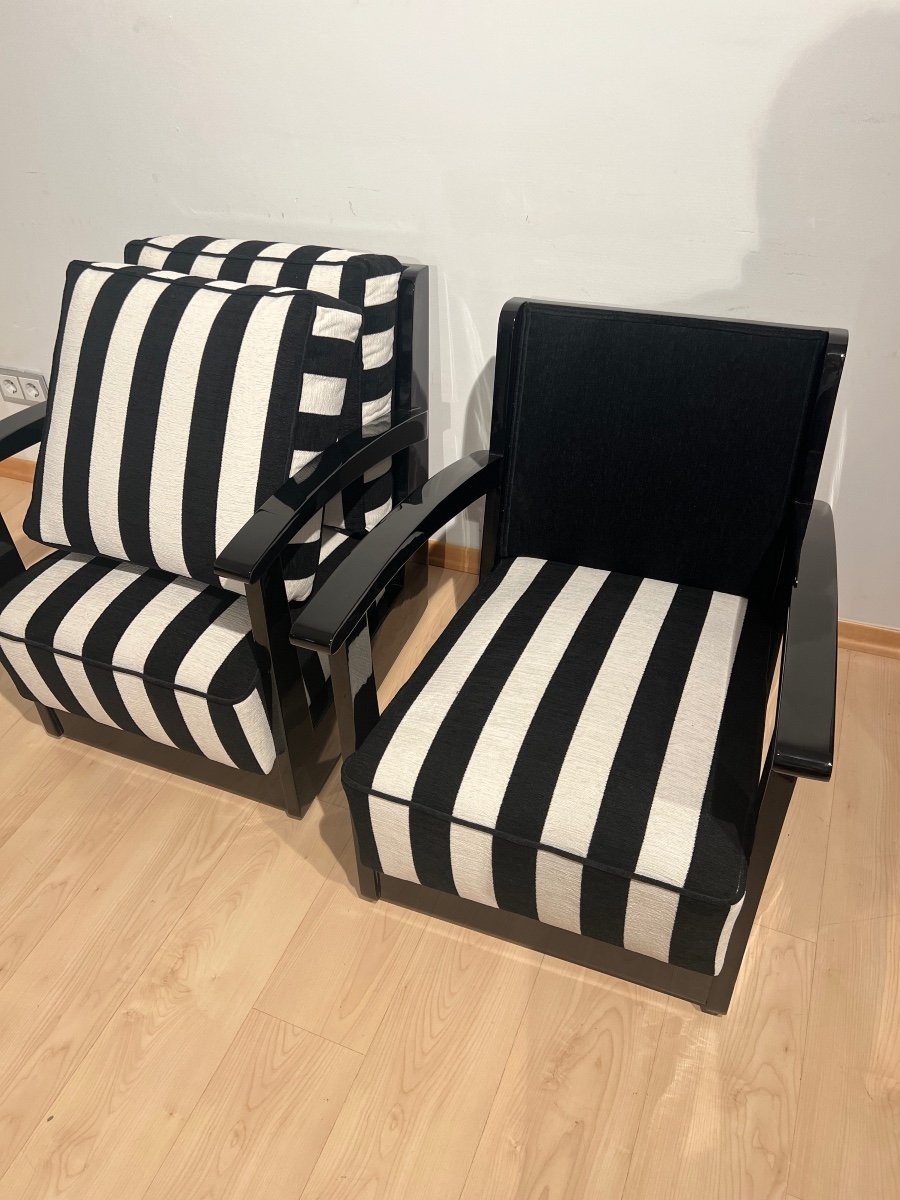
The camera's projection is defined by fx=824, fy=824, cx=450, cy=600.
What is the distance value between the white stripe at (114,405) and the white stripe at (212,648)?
0.24 m

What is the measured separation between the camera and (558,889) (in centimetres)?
110

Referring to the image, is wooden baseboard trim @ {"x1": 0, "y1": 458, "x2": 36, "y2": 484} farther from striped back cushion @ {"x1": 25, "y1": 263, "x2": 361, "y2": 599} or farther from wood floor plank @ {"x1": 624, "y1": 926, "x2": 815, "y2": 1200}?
wood floor plank @ {"x1": 624, "y1": 926, "x2": 815, "y2": 1200}

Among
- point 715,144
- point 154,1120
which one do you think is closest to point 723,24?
point 715,144

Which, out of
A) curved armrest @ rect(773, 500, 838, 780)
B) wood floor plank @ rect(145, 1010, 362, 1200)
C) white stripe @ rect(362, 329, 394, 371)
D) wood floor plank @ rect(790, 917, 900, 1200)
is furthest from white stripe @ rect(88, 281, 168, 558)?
wood floor plank @ rect(790, 917, 900, 1200)

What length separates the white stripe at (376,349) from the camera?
60.3 inches

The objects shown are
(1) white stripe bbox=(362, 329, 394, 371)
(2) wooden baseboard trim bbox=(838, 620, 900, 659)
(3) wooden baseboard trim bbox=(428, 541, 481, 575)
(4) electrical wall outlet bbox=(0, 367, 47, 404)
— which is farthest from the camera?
(4) electrical wall outlet bbox=(0, 367, 47, 404)

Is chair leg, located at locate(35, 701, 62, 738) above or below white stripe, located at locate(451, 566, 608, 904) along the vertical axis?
below

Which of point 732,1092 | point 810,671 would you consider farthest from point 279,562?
point 732,1092

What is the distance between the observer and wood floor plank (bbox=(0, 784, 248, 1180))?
1229 mm

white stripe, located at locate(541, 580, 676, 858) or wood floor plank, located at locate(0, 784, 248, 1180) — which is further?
wood floor plank, located at locate(0, 784, 248, 1180)

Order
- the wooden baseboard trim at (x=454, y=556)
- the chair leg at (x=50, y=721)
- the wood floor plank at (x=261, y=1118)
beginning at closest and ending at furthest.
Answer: the wood floor plank at (x=261, y=1118) → the chair leg at (x=50, y=721) → the wooden baseboard trim at (x=454, y=556)

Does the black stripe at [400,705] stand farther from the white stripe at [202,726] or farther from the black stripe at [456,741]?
the white stripe at [202,726]

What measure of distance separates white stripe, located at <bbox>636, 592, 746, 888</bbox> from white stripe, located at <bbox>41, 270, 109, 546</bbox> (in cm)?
113

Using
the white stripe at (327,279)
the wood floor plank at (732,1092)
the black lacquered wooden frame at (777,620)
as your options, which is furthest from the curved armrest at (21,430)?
the wood floor plank at (732,1092)
